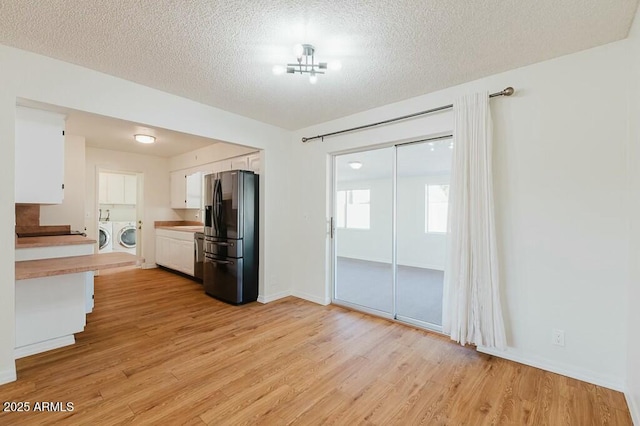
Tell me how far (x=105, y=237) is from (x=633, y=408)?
8848 millimetres

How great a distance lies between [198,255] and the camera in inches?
188

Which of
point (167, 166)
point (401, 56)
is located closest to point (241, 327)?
point (401, 56)

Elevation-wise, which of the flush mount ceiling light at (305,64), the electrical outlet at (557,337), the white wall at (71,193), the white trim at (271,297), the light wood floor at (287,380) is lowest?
the light wood floor at (287,380)

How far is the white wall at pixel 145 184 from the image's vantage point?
5.47 meters

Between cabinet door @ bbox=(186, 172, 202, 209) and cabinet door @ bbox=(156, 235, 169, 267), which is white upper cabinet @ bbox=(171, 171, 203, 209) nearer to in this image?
cabinet door @ bbox=(186, 172, 202, 209)

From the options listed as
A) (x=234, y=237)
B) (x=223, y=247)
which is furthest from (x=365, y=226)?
(x=223, y=247)

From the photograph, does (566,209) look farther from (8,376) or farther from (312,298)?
(8,376)

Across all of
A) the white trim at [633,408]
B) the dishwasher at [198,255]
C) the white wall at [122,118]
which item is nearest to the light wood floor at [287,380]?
the white trim at [633,408]

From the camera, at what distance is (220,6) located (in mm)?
1695

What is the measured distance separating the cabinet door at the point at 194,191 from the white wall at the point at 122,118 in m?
2.49

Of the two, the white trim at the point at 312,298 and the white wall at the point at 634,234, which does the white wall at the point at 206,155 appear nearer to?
the white trim at the point at 312,298

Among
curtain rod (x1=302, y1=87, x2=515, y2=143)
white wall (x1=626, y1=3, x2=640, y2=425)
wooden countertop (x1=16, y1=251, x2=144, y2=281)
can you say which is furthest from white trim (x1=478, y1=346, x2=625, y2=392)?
wooden countertop (x1=16, y1=251, x2=144, y2=281)

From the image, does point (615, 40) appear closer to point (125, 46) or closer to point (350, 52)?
point (350, 52)

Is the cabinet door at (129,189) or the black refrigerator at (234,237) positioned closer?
the black refrigerator at (234,237)
